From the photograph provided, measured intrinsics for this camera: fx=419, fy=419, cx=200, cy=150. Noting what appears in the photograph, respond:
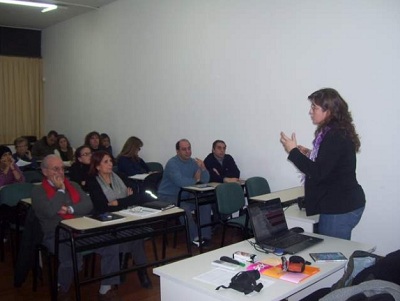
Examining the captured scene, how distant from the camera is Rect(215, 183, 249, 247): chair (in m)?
4.07

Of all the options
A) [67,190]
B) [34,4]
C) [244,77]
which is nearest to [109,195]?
[67,190]

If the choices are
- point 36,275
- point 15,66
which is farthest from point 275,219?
point 15,66

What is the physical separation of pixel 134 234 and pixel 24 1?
529 centimetres

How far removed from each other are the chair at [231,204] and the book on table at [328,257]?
1797mm

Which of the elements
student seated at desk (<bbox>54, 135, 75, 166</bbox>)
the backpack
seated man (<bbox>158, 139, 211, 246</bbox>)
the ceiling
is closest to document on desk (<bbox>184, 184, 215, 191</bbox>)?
seated man (<bbox>158, 139, 211, 246</bbox>)

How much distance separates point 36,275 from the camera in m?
3.47

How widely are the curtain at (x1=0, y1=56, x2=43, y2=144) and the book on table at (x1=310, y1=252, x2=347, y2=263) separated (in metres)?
8.80

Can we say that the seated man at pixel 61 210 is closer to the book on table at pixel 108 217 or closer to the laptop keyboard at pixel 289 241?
the book on table at pixel 108 217

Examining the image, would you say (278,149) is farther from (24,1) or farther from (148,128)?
(24,1)

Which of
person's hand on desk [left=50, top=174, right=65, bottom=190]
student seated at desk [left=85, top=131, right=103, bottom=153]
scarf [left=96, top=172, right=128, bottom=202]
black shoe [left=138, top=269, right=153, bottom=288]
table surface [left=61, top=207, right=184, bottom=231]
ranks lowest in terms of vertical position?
black shoe [left=138, top=269, right=153, bottom=288]

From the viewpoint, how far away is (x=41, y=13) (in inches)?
332

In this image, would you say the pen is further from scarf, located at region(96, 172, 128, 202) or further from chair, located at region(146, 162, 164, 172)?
chair, located at region(146, 162, 164, 172)

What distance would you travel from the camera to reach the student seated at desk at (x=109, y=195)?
3584 millimetres

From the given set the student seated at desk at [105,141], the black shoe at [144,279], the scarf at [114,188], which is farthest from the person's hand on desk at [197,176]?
the student seated at desk at [105,141]
